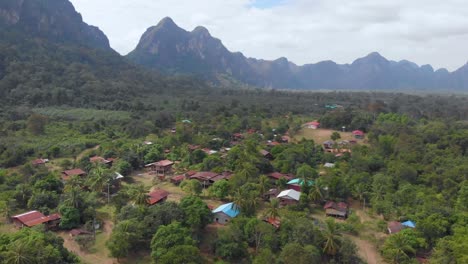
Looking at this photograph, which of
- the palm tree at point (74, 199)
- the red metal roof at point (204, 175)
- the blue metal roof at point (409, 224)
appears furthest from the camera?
the red metal roof at point (204, 175)

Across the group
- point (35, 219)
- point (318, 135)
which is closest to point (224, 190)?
point (35, 219)

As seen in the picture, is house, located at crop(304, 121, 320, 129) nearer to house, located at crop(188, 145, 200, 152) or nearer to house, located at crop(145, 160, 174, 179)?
house, located at crop(188, 145, 200, 152)

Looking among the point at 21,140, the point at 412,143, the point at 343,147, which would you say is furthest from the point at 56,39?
the point at 412,143

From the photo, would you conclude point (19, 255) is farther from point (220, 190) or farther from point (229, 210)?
point (220, 190)

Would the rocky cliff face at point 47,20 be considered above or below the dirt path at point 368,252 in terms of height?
above

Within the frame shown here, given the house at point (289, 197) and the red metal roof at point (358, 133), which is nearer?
the house at point (289, 197)

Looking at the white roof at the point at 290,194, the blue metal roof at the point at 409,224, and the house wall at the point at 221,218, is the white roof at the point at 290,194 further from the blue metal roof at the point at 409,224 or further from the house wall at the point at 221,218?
the blue metal roof at the point at 409,224

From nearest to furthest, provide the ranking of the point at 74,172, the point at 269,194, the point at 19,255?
the point at 19,255
the point at 269,194
the point at 74,172

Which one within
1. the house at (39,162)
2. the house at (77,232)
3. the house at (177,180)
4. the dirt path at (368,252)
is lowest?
the dirt path at (368,252)

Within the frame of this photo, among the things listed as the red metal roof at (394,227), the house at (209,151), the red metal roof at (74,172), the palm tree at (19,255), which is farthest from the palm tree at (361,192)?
the red metal roof at (74,172)

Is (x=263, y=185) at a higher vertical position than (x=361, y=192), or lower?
higher
